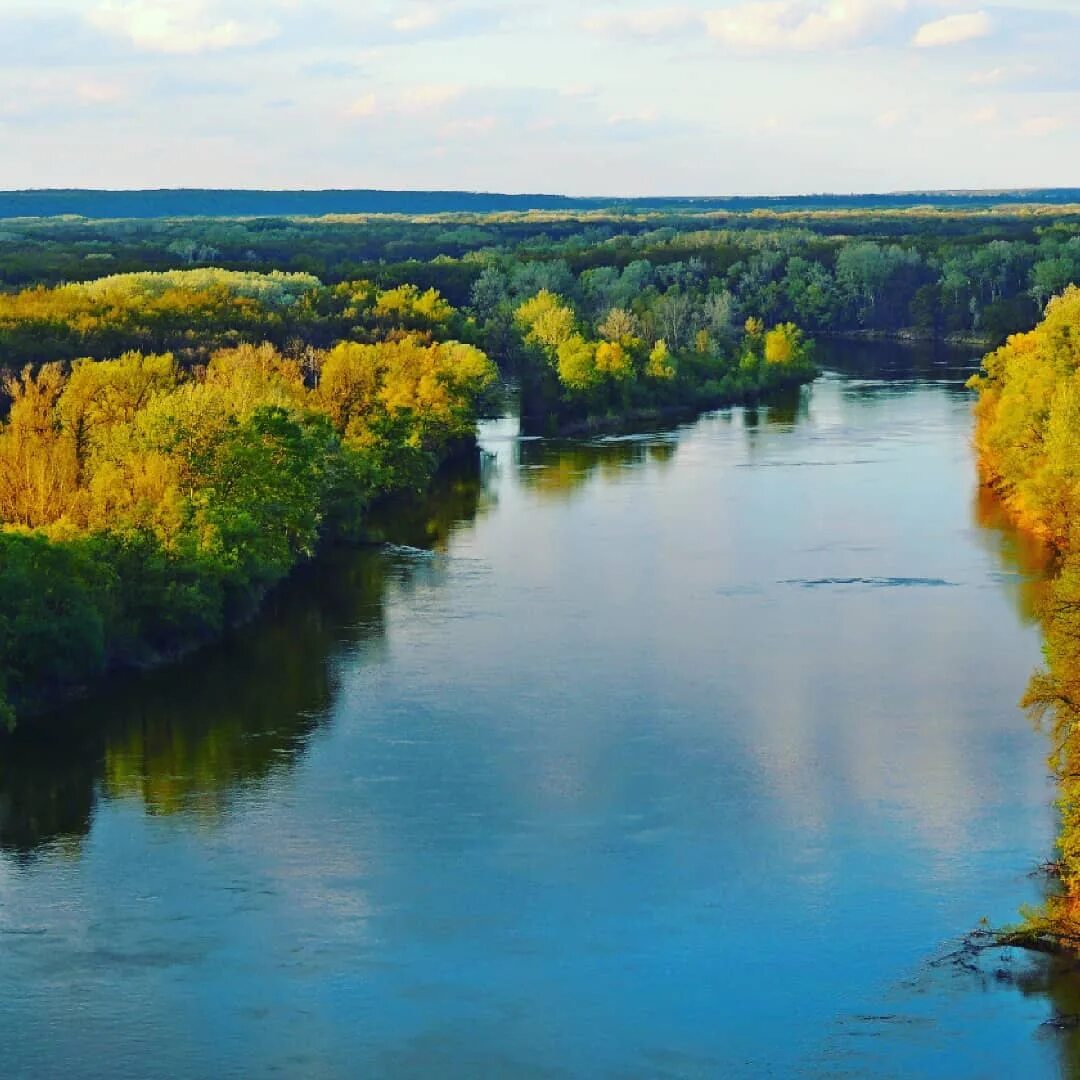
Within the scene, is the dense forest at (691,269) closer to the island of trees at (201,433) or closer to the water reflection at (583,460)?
the island of trees at (201,433)

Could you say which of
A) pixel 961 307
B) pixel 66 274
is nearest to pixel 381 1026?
pixel 66 274

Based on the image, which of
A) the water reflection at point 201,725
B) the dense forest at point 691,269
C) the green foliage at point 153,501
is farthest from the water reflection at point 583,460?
the dense forest at point 691,269

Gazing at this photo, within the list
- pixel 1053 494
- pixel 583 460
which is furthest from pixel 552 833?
pixel 583 460

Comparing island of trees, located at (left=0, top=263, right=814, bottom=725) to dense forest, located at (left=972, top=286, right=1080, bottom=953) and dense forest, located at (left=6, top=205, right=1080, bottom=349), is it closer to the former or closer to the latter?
dense forest, located at (left=6, top=205, right=1080, bottom=349)

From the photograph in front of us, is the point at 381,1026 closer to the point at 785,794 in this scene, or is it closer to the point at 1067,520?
the point at 785,794

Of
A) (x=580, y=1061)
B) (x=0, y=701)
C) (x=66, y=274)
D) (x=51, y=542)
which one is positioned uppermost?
(x=66, y=274)

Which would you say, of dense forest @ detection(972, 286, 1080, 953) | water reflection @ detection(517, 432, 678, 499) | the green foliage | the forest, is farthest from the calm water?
water reflection @ detection(517, 432, 678, 499)
